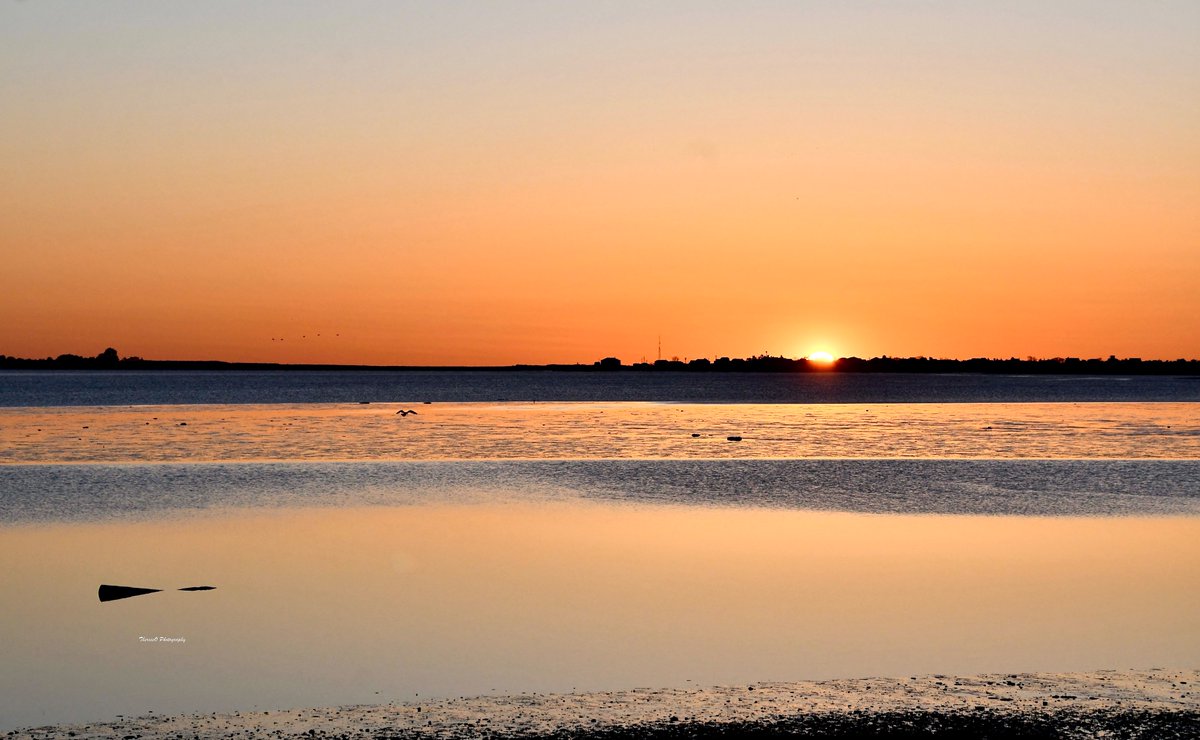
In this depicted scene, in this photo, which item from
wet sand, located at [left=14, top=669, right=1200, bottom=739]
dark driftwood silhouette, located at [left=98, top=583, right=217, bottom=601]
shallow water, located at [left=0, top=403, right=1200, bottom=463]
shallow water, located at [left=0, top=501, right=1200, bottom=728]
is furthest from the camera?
shallow water, located at [left=0, top=403, right=1200, bottom=463]

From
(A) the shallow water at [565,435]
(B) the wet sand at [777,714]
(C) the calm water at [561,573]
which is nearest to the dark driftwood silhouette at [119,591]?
(C) the calm water at [561,573]

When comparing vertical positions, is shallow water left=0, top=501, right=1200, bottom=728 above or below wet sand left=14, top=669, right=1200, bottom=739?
below

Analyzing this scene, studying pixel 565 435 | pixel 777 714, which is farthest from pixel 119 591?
pixel 565 435

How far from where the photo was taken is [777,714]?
11734 millimetres

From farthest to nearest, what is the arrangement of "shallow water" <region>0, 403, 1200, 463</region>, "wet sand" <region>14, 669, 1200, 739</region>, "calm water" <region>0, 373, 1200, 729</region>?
1. "shallow water" <region>0, 403, 1200, 463</region>
2. "calm water" <region>0, 373, 1200, 729</region>
3. "wet sand" <region>14, 669, 1200, 739</region>

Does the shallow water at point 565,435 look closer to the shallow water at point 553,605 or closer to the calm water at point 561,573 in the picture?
the calm water at point 561,573

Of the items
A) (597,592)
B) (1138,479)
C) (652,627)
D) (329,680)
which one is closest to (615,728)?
(329,680)

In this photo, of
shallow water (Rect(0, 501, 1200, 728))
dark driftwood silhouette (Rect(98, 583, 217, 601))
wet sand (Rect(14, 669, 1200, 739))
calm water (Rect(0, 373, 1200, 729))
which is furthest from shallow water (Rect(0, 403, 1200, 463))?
wet sand (Rect(14, 669, 1200, 739))

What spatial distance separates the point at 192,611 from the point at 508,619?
5.04 metres

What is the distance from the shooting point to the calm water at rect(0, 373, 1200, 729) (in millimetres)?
14477

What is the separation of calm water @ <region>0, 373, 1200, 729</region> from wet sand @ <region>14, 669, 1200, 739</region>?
867 mm

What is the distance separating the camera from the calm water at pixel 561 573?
1448cm

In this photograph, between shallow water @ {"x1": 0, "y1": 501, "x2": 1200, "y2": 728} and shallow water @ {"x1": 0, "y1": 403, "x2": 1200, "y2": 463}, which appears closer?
shallow water @ {"x1": 0, "y1": 501, "x2": 1200, "y2": 728}

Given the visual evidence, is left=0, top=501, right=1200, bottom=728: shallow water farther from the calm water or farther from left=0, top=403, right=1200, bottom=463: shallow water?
left=0, top=403, right=1200, bottom=463: shallow water
